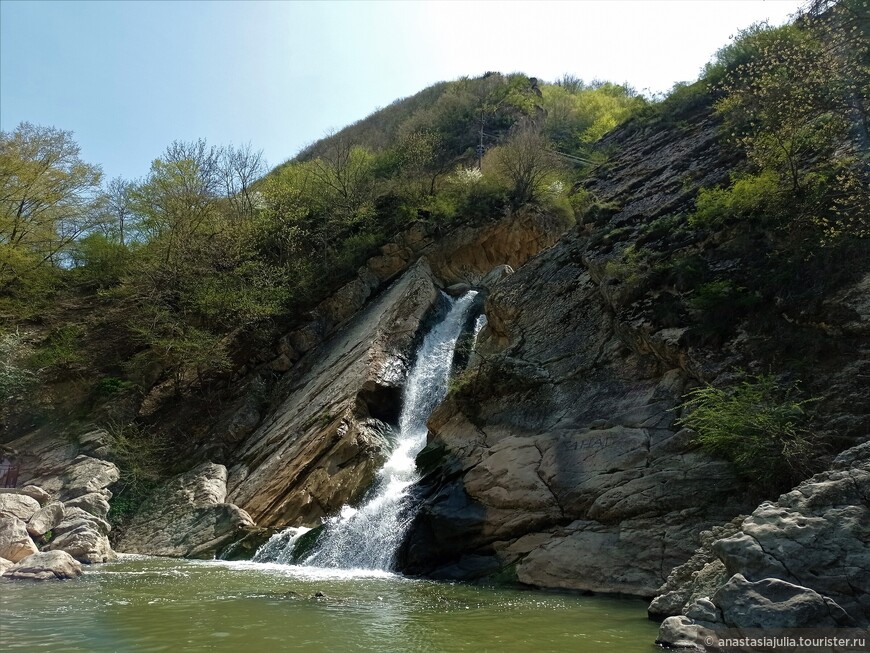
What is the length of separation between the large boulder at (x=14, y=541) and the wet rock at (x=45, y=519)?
75 cm

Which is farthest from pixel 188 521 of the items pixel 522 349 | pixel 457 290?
pixel 457 290

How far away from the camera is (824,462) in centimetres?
1032

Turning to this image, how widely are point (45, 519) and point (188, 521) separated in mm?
4285

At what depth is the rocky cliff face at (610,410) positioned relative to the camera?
11.5 m

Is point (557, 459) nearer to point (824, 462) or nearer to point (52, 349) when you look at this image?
point (824, 462)

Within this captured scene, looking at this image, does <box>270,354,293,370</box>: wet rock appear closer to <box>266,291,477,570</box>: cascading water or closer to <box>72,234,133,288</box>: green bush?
<box>266,291,477,570</box>: cascading water

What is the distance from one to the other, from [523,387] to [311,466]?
7349 mm

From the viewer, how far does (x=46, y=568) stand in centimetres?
1163

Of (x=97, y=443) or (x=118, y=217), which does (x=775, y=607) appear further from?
(x=118, y=217)

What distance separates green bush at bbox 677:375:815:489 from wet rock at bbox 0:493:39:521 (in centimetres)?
1615

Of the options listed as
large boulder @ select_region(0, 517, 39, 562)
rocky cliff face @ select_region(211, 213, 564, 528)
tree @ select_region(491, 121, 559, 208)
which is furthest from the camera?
tree @ select_region(491, 121, 559, 208)

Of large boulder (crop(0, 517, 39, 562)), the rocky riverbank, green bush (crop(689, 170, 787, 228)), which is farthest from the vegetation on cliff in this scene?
large boulder (crop(0, 517, 39, 562))

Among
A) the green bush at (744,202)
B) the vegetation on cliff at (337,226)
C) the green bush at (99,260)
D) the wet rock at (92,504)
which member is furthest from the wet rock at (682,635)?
the green bush at (99,260)

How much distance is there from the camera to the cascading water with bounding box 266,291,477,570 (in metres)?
15.0
